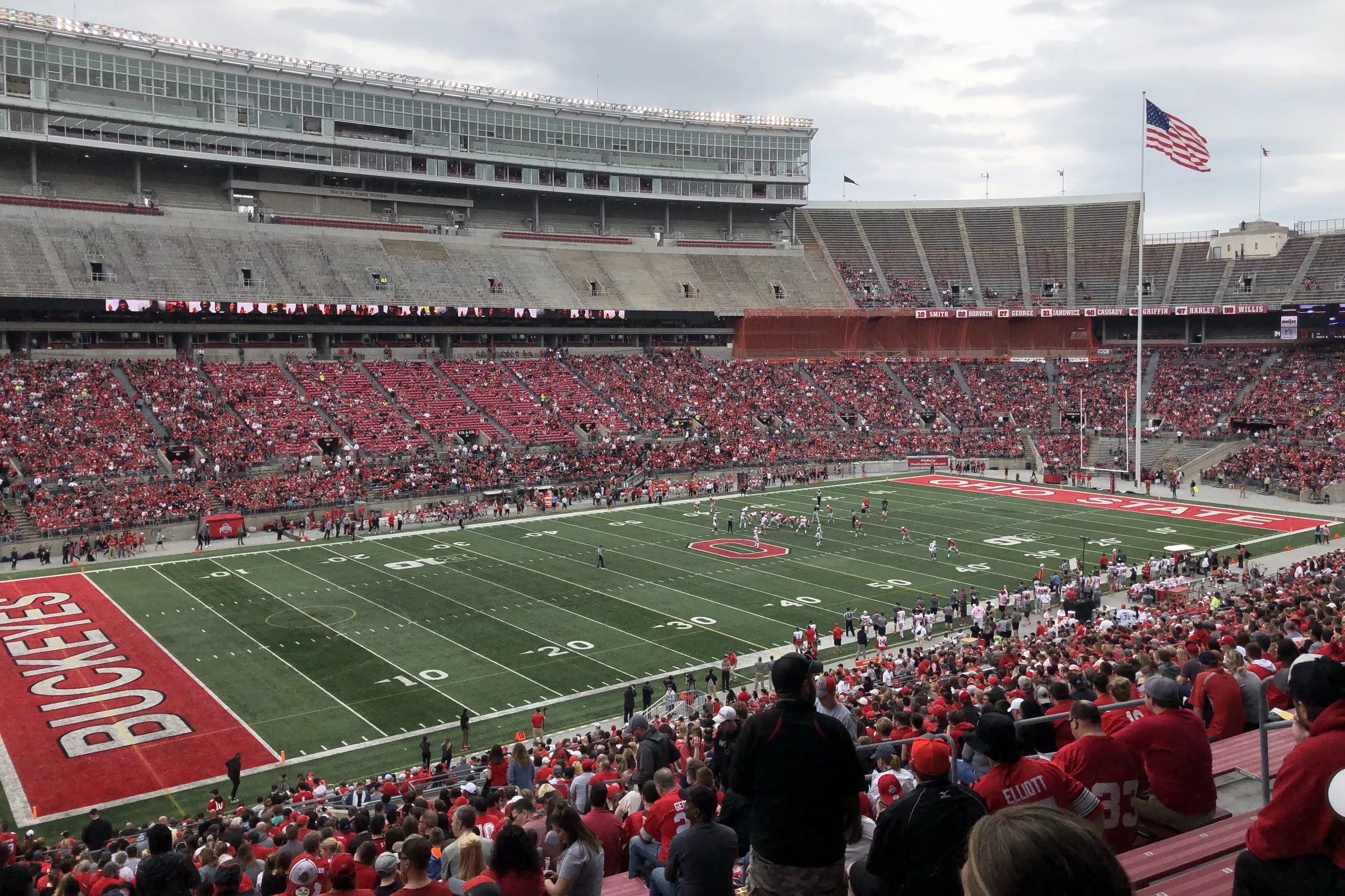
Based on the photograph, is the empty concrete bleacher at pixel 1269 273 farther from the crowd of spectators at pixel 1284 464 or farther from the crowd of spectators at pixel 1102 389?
the crowd of spectators at pixel 1284 464

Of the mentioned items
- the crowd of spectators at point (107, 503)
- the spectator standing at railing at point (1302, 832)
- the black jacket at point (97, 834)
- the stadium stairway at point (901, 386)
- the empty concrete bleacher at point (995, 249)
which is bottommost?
the black jacket at point (97, 834)

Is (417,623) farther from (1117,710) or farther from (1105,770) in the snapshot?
(1105,770)

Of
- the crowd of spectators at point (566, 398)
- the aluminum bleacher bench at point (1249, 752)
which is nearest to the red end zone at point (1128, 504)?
the crowd of spectators at point (566, 398)

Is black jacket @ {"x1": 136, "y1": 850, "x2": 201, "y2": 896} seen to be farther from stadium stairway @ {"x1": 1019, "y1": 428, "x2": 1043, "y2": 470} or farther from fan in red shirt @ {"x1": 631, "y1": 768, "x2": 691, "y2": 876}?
stadium stairway @ {"x1": 1019, "y1": 428, "x2": 1043, "y2": 470}

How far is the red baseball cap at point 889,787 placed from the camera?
302 inches

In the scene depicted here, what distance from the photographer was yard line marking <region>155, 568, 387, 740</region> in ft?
71.7

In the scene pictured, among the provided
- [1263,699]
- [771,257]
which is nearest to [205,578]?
[1263,699]

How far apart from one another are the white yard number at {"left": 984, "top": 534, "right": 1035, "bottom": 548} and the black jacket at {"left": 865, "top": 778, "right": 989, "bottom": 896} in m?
35.6

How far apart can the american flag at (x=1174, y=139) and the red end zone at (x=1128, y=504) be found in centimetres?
1563

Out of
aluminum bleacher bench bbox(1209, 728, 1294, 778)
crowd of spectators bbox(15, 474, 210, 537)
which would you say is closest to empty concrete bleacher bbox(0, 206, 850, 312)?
crowd of spectators bbox(15, 474, 210, 537)

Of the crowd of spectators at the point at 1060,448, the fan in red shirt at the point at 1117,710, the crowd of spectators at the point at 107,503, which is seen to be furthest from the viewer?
the crowd of spectators at the point at 1060,448

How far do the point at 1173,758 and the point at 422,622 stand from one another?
2548cm

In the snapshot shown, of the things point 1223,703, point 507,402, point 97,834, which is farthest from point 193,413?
point 1223,703

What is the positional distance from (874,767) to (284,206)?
63.8 metres
